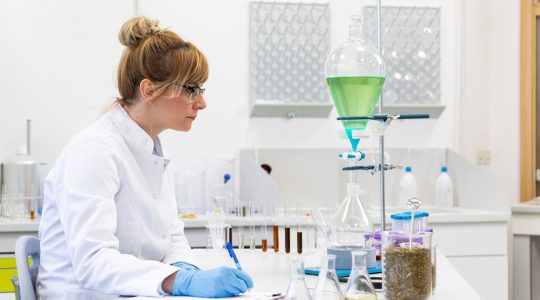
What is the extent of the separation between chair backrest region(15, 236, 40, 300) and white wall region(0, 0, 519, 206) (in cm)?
184

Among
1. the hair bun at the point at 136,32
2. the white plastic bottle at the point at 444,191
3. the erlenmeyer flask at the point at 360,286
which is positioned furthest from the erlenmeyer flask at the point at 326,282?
the white plastic bottle at the point at 444,191

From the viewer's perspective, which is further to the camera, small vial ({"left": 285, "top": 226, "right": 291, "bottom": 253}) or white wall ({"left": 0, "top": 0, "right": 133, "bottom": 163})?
white wall ({"left": 0, "top": 0, "right": 133, "bottom": 163})

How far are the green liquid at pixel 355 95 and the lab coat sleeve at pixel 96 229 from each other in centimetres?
53

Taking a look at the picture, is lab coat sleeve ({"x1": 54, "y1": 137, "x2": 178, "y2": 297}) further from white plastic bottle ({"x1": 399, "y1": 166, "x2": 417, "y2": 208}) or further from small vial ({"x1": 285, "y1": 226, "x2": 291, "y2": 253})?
white plastic bottle ({"x1": 399, "y1": 166, "x2": 417, "y2": 208})

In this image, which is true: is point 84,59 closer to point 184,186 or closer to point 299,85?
point 184,186

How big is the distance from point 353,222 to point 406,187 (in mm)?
2086

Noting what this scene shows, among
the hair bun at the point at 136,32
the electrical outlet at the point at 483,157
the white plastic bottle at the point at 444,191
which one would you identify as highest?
the hair bun at the point at 136,32

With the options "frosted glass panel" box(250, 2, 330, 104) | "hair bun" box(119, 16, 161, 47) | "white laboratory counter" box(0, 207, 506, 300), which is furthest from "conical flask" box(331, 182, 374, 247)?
"frosted glass panel" box(250, 2, 330, 104)

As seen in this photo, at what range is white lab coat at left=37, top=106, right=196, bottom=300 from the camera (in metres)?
1.64

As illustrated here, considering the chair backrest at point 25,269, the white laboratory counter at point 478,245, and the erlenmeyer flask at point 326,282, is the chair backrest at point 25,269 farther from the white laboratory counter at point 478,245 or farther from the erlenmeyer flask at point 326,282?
the white laboratory counter at point 478,245

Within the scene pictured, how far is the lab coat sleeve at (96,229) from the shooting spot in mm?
1621

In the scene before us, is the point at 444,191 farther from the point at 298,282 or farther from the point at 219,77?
the point at 298,282

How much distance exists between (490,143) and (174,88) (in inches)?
101

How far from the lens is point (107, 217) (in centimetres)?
169
